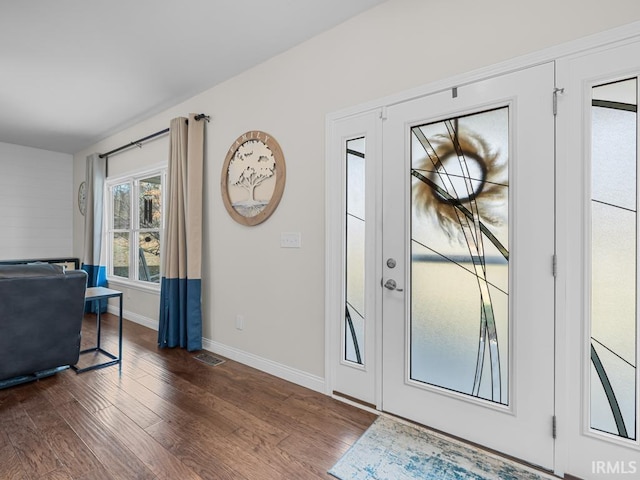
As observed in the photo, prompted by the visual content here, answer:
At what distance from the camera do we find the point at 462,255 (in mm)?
1819

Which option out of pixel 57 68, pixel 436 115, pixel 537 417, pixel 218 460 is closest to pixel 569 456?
pixel 537 417

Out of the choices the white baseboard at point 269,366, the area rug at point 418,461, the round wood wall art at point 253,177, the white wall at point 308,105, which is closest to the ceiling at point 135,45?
the white wall at point 308,105

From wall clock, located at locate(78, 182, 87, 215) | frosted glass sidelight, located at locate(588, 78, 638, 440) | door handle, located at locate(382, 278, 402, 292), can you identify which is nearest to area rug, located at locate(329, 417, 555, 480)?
frosted glass sidelight, located at locate(588, 78, 638, 440)

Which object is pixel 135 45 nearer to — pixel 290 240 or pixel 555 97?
pixel 290 240

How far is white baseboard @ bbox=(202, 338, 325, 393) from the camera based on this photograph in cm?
242

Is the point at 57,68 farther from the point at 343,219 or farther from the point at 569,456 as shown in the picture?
the point at 569,456

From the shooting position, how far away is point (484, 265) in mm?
1753

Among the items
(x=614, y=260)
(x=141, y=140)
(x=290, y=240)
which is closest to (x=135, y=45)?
(x=141, y=140)

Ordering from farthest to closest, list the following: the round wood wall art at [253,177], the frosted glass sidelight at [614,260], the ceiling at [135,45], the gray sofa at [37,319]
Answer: the round wood wall art at [253,177]
the gray sofa at [37,319]
the ceiling at [135,45]
the frosted glass sidelight at [614,260]

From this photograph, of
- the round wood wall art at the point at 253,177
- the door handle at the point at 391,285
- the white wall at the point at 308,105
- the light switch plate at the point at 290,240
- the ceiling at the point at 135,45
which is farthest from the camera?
the round wood wall art at the point at 253,177

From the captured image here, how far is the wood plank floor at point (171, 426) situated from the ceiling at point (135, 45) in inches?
109

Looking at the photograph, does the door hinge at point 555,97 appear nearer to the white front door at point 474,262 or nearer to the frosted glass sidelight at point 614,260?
the white front door at point 474,262

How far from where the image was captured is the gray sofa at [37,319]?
229cm

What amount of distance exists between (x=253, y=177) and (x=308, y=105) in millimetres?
816
